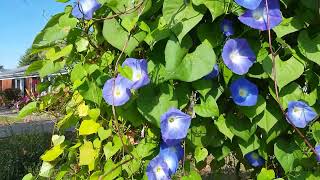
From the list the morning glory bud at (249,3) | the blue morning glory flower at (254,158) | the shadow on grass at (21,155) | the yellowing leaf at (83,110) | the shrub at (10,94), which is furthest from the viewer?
the shrub at (10,94)

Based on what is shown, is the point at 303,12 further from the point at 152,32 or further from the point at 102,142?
the point at 102,142

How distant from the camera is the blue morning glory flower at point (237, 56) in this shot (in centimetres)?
107

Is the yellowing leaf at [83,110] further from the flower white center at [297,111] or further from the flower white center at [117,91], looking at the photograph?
the flower white center at [297,111]

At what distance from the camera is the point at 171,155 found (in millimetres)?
1147

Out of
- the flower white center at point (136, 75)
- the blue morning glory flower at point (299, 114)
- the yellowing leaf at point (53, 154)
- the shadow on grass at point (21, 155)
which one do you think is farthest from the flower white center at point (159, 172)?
the shadow on grass at point (21, 155)

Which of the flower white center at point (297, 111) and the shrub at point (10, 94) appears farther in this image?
the shrub at point (10, 94)

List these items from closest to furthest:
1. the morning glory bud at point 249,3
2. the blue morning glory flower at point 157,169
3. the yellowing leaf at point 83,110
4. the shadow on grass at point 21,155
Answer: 1. the morning glory bud at point 249,3
2. the blue morning glory flower at point 157,169
3. the yellowing leaf at point 83,110
4. the shadow on grass at point 21,155

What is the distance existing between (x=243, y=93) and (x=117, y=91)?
30 centimetres

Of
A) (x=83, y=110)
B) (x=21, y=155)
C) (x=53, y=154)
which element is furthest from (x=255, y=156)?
(x=21, y=155)

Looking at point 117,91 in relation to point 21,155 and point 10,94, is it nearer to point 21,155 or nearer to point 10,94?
point 21,155

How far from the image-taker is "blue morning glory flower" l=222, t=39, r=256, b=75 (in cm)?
107

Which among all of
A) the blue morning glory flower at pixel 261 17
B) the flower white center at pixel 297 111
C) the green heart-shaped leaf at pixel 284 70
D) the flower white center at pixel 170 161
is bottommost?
the flower white center at pixel 170 161

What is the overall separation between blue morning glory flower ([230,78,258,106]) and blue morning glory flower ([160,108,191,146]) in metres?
0.12

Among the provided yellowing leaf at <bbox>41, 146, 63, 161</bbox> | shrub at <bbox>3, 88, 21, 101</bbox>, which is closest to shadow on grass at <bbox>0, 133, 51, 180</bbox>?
yellowing leaf at <bbox>41, 146, 63, 161</bbox>
